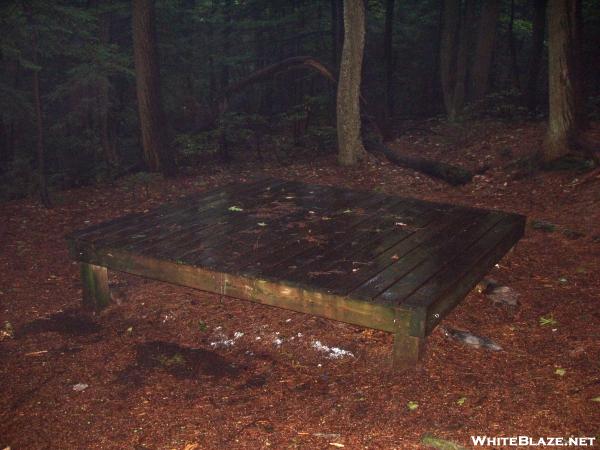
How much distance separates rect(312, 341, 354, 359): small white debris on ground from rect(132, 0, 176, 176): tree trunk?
26.2ft

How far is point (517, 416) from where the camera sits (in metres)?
3.41

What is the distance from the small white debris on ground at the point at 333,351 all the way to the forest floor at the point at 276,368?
0.15 feet

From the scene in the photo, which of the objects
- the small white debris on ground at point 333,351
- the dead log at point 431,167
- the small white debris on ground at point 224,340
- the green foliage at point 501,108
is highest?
the green foliage at point 501,108

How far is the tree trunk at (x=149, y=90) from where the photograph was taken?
1112cm

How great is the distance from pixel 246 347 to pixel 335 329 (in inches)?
34.3

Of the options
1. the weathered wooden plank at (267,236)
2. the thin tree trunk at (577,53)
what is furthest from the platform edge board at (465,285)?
the thin tree trunk at (577,53)

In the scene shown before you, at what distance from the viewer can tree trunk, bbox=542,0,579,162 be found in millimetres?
9102

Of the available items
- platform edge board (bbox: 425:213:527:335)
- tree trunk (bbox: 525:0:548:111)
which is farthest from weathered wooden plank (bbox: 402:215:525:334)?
tree trunk (bbox: 525:0:548:111)

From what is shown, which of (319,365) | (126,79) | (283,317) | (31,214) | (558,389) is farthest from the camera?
(126,79)

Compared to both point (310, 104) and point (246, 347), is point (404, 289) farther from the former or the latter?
point (310, 104)

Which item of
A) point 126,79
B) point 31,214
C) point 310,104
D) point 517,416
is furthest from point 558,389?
point 126,79

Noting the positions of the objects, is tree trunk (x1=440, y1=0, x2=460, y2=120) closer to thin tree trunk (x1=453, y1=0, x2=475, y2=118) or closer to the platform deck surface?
thin tree trunk (x1=453, y1=0, x2=475, y2=118)

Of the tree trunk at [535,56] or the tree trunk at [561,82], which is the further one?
the tree trunk at [535,56]

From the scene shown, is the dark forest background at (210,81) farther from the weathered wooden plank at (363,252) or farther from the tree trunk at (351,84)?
the weathered wooden plank at (363,252)
